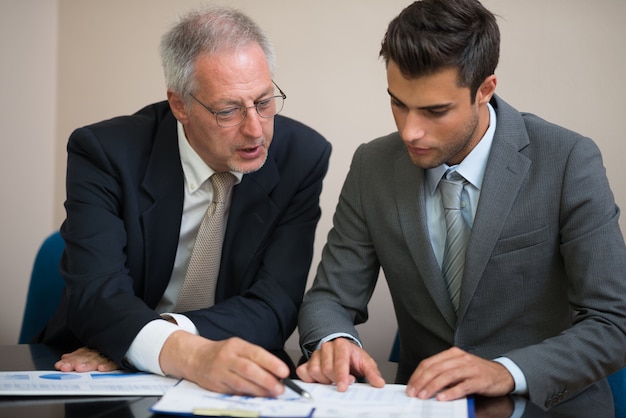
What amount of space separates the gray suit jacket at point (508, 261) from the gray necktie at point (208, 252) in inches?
13.6

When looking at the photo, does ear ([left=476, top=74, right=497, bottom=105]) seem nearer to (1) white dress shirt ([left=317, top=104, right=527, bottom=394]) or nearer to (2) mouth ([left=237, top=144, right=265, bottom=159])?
Answer: (1) white dress shirt ([left=317, top=104, right=527, bottom=394])

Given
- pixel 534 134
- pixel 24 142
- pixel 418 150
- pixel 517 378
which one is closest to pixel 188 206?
pixel 418 150

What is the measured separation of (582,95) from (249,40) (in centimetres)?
126

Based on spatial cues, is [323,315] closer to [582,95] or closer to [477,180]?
[477,180]

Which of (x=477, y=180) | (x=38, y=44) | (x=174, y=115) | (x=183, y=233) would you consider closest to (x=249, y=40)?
(x=174, y=115)

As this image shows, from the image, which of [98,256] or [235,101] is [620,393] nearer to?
[235,101]

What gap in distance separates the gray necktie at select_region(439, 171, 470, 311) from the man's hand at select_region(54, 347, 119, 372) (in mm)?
862

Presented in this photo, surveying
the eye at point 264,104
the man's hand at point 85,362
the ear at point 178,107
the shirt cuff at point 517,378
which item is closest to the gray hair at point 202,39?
the ear at point 178,107

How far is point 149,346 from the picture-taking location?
177cm

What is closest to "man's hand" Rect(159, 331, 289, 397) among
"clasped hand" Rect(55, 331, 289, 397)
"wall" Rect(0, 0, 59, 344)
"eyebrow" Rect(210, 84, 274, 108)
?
"clasped hand" Rect(55, 331, 289, 397)

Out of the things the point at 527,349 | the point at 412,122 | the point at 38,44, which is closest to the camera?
the point at 527,349

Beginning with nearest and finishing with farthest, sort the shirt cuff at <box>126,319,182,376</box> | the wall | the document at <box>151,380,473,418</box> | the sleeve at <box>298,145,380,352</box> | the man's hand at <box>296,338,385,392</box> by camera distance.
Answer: the document at <box>151,380,473,418</box> < the man's hand at <box>296,338,385,392</box> < the shirt cuff at <box>126,319,182,376</box> < the sleeve at <box>298,145,380,352</box> < the wall

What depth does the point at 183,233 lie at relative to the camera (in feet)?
7.66

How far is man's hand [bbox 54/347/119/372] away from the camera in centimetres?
181
